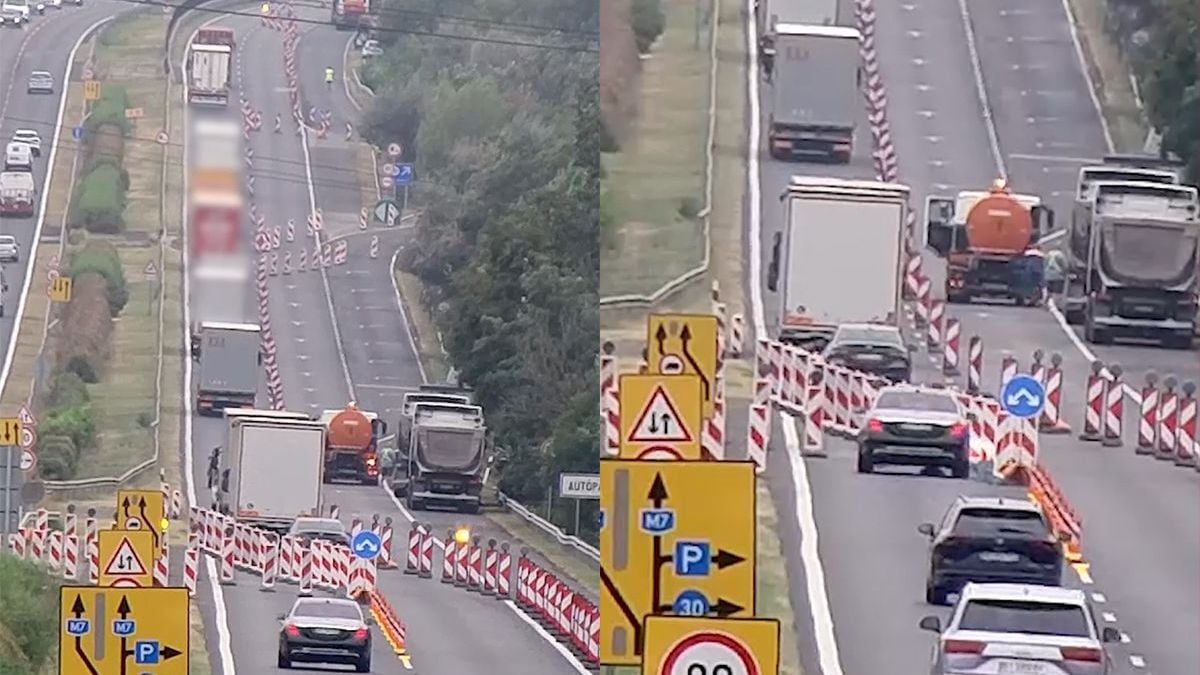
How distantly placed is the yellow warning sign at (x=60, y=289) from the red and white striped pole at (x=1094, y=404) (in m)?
41.3

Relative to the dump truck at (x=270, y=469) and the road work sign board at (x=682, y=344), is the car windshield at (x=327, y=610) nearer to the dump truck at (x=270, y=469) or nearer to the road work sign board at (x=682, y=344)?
the dump truck at (x=270, y=469)

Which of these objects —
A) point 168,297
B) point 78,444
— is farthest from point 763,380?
point 78,444

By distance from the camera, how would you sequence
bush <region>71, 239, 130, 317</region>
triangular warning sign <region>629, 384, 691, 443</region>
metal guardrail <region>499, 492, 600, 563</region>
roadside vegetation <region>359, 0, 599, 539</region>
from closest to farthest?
triangular warning sign <region>629, 384, 691, 443</region>, metal guardrail <region>499, 492, 600, 563</region>, roadside vegetation <region>359, 0, 599, 539</region>, bush <region>71, 239, 130, 317</region>

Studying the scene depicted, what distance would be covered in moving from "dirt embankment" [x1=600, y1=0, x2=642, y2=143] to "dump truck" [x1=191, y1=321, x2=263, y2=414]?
116 ft

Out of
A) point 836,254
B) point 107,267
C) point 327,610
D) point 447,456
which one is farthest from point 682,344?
point 107,267

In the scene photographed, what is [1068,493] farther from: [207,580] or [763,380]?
[207,580]

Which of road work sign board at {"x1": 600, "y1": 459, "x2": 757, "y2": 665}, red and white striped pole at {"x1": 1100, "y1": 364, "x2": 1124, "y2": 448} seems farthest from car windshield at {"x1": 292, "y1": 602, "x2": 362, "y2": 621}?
red and white striped pole at {"x1": 1100, "y1": 364, "x2": 1124, "y2": 448}

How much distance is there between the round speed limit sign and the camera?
7617 mm

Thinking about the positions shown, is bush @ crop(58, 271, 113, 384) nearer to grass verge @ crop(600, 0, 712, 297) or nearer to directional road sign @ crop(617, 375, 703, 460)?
directional road sign @ crop(617, 375, 703, 460)

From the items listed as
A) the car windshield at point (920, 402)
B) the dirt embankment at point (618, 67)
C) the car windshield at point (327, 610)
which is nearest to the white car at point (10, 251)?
the car windshield at point (327, 610)

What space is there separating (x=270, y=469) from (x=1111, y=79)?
112 feet

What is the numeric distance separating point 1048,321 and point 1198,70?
1686 millimetres

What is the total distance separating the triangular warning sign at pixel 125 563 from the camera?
2216cm

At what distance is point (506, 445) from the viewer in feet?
133
